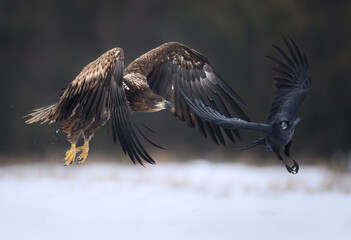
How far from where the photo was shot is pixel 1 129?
378cm

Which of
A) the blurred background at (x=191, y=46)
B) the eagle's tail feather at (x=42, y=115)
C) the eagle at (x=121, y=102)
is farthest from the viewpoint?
the blurred background at (x=191, y=46)

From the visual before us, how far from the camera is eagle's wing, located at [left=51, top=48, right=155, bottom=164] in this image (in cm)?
228

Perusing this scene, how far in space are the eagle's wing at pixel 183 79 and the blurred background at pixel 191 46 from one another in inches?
22.1

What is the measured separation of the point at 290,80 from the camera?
207 cm

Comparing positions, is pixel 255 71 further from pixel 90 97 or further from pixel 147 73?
pixel 90 97

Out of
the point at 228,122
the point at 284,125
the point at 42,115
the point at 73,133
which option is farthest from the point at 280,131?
the point at 42,115

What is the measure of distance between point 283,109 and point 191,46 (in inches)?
74.4

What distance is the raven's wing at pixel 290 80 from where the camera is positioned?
1982mm

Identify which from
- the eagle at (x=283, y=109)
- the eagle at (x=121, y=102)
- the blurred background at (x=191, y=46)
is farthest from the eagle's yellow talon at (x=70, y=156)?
the blurred background at (x=191, y=46)

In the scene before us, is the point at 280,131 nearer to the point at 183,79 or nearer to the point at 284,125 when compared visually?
the point at 284,125

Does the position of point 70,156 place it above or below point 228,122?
below

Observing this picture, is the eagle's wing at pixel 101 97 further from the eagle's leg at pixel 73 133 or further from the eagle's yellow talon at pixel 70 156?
the eagle's yellow talon at pixel 70 156

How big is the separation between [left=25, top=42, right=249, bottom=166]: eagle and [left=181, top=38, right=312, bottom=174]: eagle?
314 mm

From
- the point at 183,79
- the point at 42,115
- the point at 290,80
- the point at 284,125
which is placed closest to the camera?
the point at 284,125
